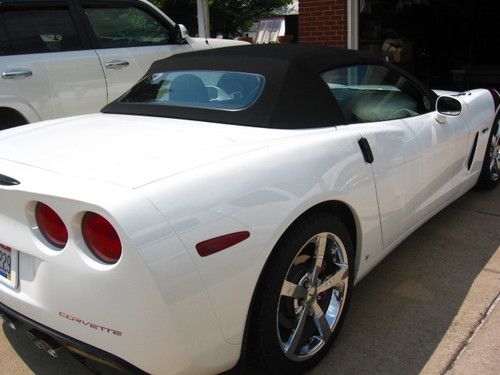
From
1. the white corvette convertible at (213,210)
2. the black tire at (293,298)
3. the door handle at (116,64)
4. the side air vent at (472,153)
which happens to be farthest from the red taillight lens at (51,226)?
the door handle at (116,64)

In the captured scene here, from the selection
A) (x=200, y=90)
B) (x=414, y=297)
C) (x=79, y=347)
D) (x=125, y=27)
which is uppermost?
(x=125, y=27)

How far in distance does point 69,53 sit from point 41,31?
11.7 inches

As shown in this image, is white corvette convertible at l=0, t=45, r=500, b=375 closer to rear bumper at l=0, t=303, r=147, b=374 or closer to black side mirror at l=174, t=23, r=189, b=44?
rear bumper at l=0, t=303, r=147, b=374

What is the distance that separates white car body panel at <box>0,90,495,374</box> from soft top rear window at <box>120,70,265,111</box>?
251mm

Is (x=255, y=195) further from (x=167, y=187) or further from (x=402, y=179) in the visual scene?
(x=402, y=179)

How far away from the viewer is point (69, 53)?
4746mm

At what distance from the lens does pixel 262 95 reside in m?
2.60

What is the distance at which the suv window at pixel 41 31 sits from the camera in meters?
4.48

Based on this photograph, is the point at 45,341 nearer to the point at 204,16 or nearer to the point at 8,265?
the point at 8,265

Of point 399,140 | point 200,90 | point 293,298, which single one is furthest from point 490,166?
point 293,298

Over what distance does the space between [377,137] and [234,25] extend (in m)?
19.9

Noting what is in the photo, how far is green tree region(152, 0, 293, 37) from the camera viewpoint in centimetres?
1959

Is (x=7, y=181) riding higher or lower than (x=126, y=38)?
lower

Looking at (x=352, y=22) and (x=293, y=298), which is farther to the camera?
(x=352, y=22)
